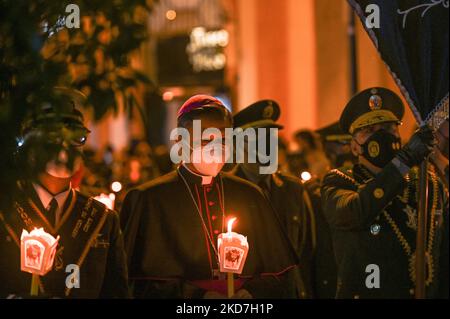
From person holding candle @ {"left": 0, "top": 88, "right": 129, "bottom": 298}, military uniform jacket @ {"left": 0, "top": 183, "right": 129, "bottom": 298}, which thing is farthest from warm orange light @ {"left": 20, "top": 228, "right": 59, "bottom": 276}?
military uniform jacket @ {"left": 0, "top": 183, "right": 129, "bottom": 298}

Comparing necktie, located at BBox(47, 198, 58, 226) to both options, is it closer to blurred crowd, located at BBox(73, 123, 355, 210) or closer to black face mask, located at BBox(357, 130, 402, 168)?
blurred crowd, located at BBox(73, 123, 355, 210)

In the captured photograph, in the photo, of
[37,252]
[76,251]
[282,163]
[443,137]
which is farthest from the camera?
[282,163]

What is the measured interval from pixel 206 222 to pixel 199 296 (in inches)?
22.4

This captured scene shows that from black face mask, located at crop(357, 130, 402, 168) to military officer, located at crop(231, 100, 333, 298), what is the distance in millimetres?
2216

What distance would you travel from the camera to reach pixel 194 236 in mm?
6715

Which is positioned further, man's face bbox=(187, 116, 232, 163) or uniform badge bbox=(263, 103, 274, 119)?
uniform badge bbox=(263, 103, 274, 119)

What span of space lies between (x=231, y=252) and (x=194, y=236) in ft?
2.14

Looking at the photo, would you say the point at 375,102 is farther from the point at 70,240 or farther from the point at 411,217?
the point at 70,240

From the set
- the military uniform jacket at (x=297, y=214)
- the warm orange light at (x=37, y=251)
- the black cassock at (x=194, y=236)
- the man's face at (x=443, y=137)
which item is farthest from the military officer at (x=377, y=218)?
A: the military uniform jacket at (x=297, y=214)

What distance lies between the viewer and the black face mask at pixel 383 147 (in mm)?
6848

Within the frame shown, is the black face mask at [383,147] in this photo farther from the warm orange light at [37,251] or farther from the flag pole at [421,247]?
the warm orange light at [37,251]

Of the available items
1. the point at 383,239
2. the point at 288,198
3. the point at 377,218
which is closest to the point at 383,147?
the point at 377,218

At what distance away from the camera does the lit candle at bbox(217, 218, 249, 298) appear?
606 cm
